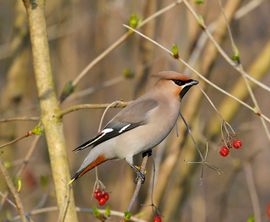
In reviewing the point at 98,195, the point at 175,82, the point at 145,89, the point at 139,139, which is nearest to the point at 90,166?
the point at 98,195

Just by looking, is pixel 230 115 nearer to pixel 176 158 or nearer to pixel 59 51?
pixel 176 158

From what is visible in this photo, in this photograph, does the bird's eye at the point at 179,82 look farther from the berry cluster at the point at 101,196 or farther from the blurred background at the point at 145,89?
the berry cluster at the point at 101,196

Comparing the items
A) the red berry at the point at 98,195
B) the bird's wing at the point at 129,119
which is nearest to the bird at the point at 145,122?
the bird's wing at the point at 129,119

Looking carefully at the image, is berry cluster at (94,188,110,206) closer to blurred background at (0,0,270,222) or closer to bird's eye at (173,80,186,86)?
blurred background at (0,0,270,222)

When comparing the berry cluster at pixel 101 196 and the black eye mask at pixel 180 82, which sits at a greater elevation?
the black eye mask at pixel 180 82

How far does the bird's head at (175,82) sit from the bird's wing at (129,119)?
0.12 metres

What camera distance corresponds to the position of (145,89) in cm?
467

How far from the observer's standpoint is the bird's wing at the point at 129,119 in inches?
128

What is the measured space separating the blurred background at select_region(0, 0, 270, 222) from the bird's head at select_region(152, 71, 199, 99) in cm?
33

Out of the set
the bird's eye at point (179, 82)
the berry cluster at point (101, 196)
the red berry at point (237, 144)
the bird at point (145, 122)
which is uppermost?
the bird's eye at point (179, 82)

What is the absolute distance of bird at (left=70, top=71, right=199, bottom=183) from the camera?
3.23 meters

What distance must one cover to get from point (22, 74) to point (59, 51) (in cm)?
121

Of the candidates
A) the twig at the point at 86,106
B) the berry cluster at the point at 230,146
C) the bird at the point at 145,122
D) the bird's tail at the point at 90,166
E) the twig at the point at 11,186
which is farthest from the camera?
the bird at the point at 145,122

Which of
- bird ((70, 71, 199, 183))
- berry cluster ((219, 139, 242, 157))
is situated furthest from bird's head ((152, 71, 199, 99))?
berry cluster ((219, 139, 242, 157))
